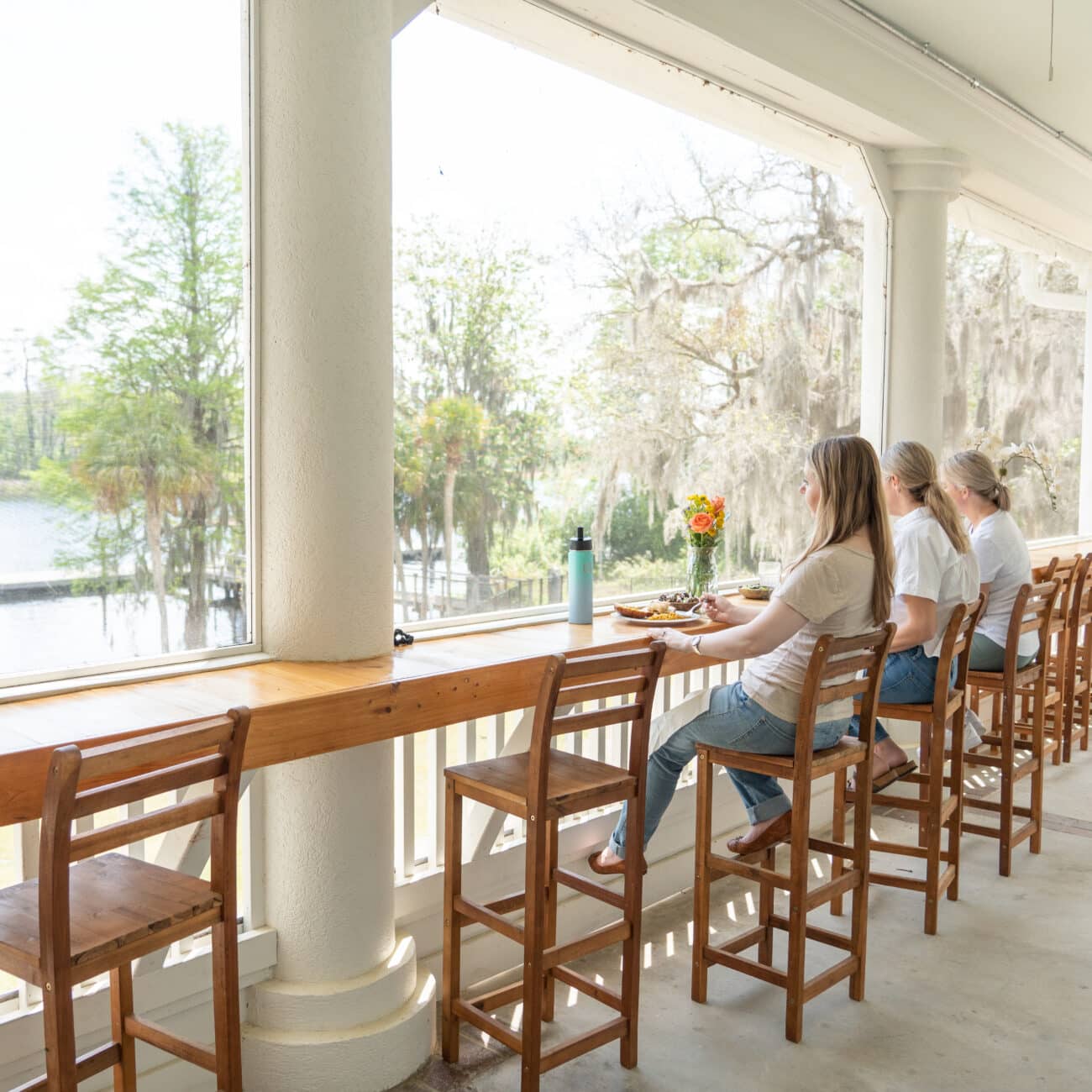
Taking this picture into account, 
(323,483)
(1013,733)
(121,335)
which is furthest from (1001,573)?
(121,335)

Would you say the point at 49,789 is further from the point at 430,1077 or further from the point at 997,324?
the point at 997,324

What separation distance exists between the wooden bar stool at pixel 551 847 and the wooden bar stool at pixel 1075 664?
3.26 meters

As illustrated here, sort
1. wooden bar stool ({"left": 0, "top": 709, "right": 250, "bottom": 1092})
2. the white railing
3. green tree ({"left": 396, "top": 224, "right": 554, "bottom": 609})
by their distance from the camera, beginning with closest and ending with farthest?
wooden bar stool ({"left": 0, "top": 709, "right": 250, "bottom": 1092}) < the white railing < green tree ({"left": 396, "top": 224, "right": 554, "bottom": 609})

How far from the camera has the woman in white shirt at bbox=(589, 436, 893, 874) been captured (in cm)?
274

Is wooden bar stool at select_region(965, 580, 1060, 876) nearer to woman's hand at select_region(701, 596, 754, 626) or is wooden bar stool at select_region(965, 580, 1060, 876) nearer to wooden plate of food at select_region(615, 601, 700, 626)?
woman's hand at select_region(701, 596, 754, 626)

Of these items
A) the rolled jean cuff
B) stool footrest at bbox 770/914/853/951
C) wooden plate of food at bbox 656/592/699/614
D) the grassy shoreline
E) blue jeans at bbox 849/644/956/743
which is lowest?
stool footrest at bbox 770/914/853/951

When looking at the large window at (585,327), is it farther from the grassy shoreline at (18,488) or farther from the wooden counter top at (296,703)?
the grassy shoreline at (18,488)

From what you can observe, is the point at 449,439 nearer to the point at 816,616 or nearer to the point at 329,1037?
the point at 816,616

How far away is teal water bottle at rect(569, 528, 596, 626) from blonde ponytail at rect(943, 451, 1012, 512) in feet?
6.32

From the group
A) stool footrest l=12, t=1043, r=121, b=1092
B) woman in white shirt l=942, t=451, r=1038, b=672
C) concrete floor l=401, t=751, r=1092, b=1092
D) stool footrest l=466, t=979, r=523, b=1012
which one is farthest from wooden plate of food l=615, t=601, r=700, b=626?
stool footrest l=12, t=1043, r=121, b=1092

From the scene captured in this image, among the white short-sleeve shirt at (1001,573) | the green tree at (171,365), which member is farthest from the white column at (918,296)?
the green tree at (171,365)

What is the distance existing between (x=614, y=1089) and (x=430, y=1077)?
428mm

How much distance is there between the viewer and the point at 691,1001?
292cm

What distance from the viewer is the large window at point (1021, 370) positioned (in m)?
5.88
